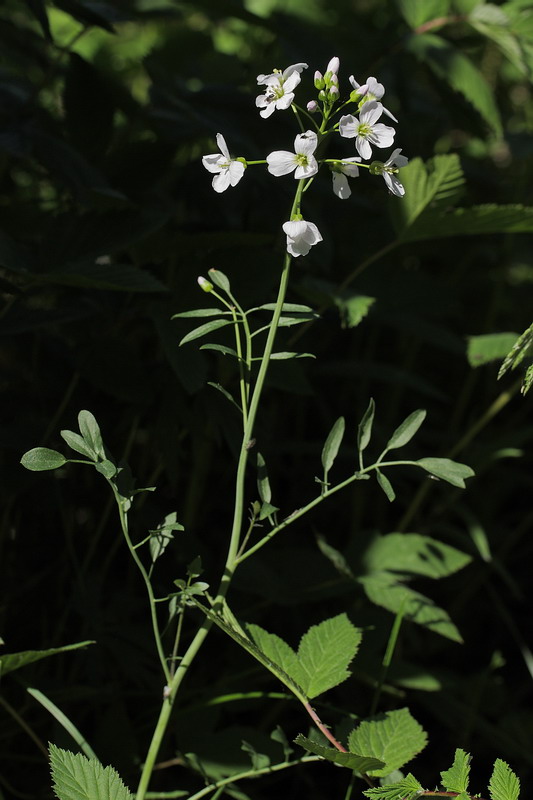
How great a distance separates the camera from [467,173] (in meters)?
1.55

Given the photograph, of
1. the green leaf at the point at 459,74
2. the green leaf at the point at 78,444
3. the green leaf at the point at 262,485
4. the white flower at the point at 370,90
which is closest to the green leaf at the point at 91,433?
the green leaf at the point at 78,444

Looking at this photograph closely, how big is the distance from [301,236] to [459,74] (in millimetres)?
794

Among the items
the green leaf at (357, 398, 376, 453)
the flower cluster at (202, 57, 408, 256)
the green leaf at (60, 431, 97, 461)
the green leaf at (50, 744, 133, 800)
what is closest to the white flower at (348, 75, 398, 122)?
the flower cluster at (202, 57, 408, 256)

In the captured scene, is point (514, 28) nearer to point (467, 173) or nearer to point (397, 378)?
point (467, 173)

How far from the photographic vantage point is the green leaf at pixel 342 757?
0.61m

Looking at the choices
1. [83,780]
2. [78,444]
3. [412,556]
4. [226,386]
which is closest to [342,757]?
[83,780]

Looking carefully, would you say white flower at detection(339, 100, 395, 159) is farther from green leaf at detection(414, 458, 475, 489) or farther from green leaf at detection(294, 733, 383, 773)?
green leaf at detection(294, 733, 383, 773)

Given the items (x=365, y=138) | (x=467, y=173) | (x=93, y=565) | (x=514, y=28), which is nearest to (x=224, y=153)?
(x=365, y=138)

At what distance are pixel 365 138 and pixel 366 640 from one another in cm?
68

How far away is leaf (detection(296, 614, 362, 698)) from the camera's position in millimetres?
733

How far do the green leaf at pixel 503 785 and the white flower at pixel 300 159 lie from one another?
1.56 ft

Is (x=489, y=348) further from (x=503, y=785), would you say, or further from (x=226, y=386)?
(x=503, y=785)

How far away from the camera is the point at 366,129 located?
65 centimetres

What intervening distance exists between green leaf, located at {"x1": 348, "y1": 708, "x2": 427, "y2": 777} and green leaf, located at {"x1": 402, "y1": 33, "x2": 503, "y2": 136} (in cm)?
91
